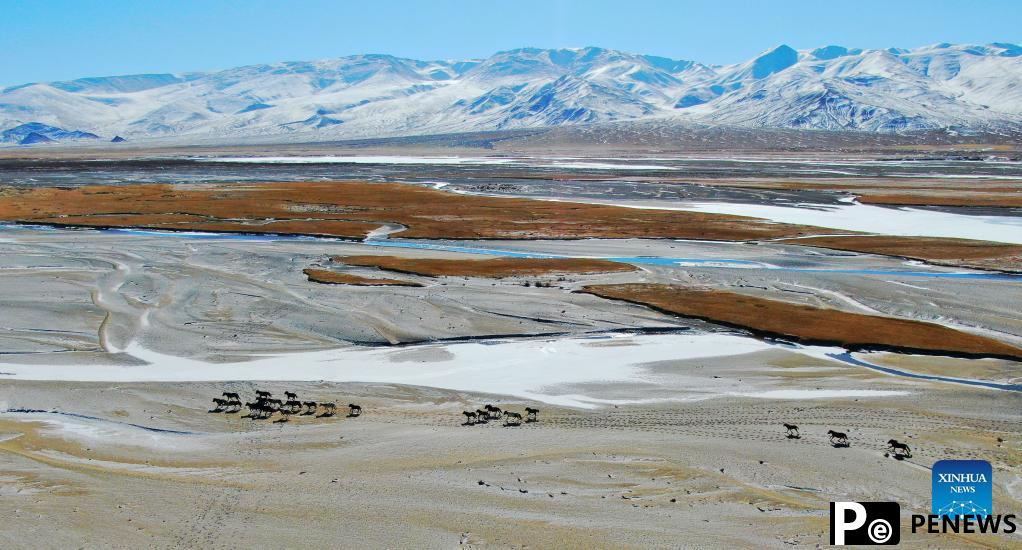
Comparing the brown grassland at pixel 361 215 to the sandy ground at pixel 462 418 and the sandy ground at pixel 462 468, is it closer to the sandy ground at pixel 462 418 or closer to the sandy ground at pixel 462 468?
the sandy ground at pixel 462 418

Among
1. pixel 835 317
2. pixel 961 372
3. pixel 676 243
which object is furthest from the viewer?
pixel 676 243

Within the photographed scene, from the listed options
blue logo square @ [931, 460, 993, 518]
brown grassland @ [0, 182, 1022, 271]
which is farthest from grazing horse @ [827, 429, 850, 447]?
brown grassland @ [0, 182, 1022, 271]

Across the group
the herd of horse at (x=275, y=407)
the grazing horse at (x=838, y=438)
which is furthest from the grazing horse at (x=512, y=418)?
the grazing horse at (x=838, y=438)

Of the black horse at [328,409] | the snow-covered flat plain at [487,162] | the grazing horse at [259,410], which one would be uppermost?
the snow-covered flat plain at [487,162]

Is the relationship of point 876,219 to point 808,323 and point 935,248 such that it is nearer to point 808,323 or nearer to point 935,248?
point 935,248

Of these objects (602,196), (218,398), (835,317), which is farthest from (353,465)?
(602,196)

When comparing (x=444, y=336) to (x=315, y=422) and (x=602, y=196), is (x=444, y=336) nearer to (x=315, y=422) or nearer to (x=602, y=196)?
(x=315, y=422)

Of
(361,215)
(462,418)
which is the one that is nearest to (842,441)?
(462,418)
